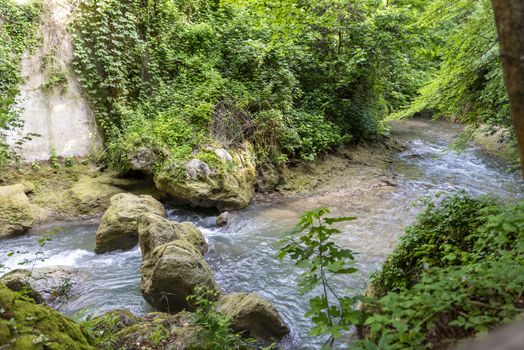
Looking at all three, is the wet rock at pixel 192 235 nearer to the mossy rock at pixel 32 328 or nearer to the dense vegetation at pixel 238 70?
the dense vegetation at pixel 238 70

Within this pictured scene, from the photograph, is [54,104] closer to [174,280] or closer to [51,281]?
[51,281]

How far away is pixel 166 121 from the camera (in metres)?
10.2

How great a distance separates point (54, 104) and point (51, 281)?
589 cm

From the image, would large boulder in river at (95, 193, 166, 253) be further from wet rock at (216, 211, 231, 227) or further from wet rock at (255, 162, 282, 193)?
wet rock at (255, 162, 282, 193)

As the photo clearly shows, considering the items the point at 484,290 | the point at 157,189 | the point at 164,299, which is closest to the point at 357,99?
the point at 157,189

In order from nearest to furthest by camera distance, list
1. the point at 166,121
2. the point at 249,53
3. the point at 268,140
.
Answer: the point at 166,121
the point at 268,140
the point at 249,53

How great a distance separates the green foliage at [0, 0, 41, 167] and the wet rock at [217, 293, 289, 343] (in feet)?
23.3

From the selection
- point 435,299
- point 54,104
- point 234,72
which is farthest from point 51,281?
point 234,72

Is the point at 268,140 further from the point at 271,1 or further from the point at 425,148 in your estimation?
the point at 425,148

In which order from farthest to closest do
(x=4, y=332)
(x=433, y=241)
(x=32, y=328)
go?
(x=433, y=241), (x=32, y=328), (x=4, y=332)

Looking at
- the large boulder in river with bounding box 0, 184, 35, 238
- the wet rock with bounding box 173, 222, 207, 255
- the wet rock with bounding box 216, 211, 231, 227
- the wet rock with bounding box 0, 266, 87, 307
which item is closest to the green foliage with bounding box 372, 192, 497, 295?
the wet rock with bounding box 173, 222, 207, 255

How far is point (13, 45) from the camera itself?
932cm

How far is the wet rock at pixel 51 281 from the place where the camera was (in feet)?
16.7

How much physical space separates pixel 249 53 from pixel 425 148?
8.13 m
